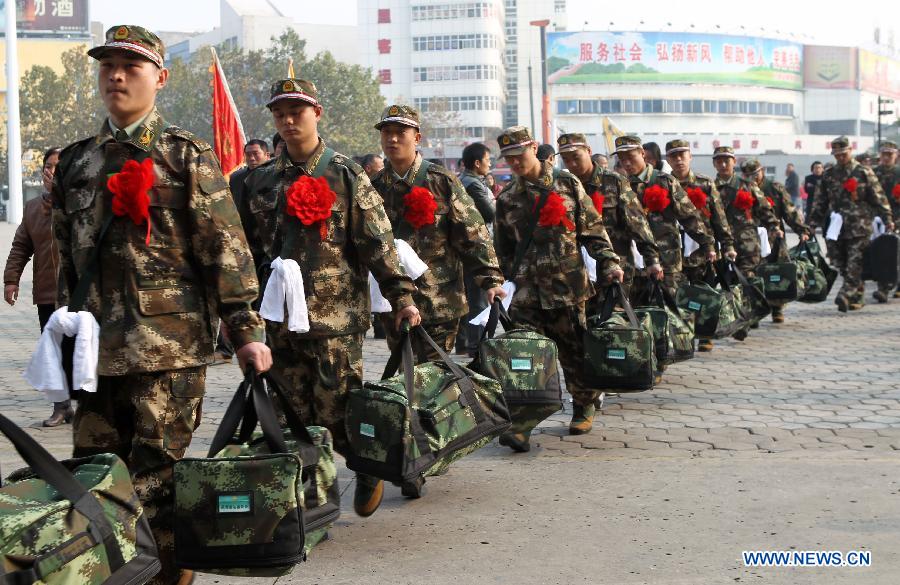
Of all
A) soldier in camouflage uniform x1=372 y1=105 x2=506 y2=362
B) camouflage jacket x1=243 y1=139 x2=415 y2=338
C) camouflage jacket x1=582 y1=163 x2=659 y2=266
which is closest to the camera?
camouflage jacket x1=243 y1=139 x2=415 y2=338

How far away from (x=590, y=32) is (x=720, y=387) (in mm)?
118130

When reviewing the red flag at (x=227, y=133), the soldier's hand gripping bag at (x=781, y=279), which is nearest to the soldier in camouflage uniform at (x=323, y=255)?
the red flag at (x=227, y=133)

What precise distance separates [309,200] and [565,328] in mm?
2859

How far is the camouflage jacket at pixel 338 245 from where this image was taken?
5.79 m

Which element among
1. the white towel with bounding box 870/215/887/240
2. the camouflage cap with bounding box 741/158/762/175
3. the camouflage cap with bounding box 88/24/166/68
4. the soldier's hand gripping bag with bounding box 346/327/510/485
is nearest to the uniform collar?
the camouflage cap with bounding box 88/24/166/68

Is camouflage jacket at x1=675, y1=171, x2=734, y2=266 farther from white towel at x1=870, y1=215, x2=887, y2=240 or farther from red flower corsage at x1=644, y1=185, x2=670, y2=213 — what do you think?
white towel at x1=870, y1=215, x2=887, y2=240

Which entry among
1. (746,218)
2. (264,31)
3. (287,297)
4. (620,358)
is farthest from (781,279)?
(264,31)

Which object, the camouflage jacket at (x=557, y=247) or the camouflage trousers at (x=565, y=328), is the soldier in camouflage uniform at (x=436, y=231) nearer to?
the camouflage jacket at (x=557, y=247)

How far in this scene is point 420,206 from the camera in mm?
7098

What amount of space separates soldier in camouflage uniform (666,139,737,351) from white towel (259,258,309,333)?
7.10m

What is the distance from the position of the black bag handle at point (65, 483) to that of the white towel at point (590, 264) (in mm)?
5040

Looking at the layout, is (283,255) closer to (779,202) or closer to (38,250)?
(38,250)

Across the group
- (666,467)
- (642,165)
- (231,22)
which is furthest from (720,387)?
(231,22)

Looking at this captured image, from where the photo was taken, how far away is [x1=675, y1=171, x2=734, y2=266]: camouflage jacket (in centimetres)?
1209
